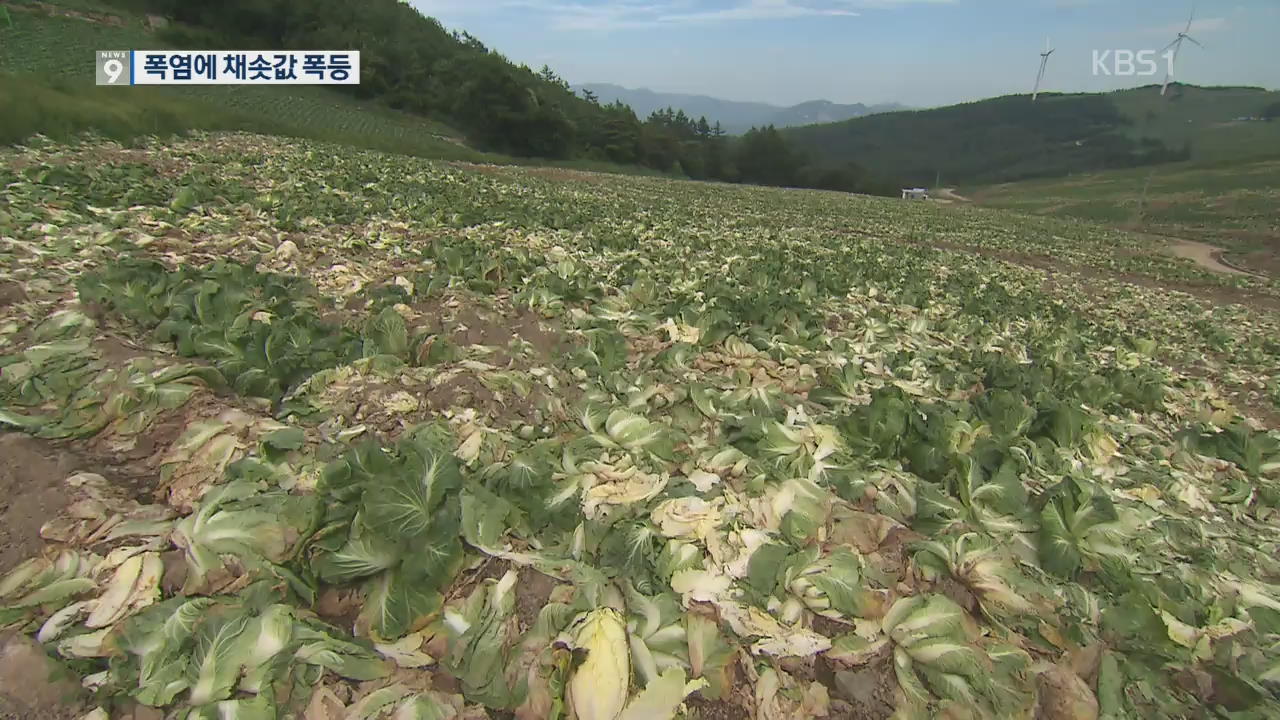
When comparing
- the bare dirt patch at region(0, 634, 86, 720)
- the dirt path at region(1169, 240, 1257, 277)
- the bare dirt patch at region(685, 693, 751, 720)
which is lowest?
the bare dirt patch at region(685, 693, 751, 720)

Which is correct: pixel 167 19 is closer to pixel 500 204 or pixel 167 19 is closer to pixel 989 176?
pixel 500 204

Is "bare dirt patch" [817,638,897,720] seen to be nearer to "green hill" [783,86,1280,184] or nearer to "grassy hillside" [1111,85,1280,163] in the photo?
"green hill" [783,86,1280,184]

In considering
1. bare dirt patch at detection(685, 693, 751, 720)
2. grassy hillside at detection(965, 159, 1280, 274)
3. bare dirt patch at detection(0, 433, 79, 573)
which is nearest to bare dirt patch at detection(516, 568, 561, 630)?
bare dirt patch at detection(685, 693, 751, 720)

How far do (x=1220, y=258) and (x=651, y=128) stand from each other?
98.1 meters

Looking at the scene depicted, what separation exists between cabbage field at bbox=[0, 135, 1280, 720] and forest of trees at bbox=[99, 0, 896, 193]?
84.0 m

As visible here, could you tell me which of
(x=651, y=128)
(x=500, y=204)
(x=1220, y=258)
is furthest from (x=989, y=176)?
(x=500, y=204)

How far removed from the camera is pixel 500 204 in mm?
15547

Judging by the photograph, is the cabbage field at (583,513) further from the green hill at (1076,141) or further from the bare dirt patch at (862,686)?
the green hill at (1076,141)

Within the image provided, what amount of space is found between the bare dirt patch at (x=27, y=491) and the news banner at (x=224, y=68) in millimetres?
62281

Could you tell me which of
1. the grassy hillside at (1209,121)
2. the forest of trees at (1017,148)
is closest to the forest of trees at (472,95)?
the forest of trees at (1017,148)

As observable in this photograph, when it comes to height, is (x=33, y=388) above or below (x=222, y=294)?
below

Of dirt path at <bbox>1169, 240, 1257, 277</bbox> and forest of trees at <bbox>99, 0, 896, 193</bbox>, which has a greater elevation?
forest of trees at <bbox>99, 0, 896, 193</bbox>

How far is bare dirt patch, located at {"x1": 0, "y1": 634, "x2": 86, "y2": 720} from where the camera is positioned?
6.53 ft

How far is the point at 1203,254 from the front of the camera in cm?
3800
